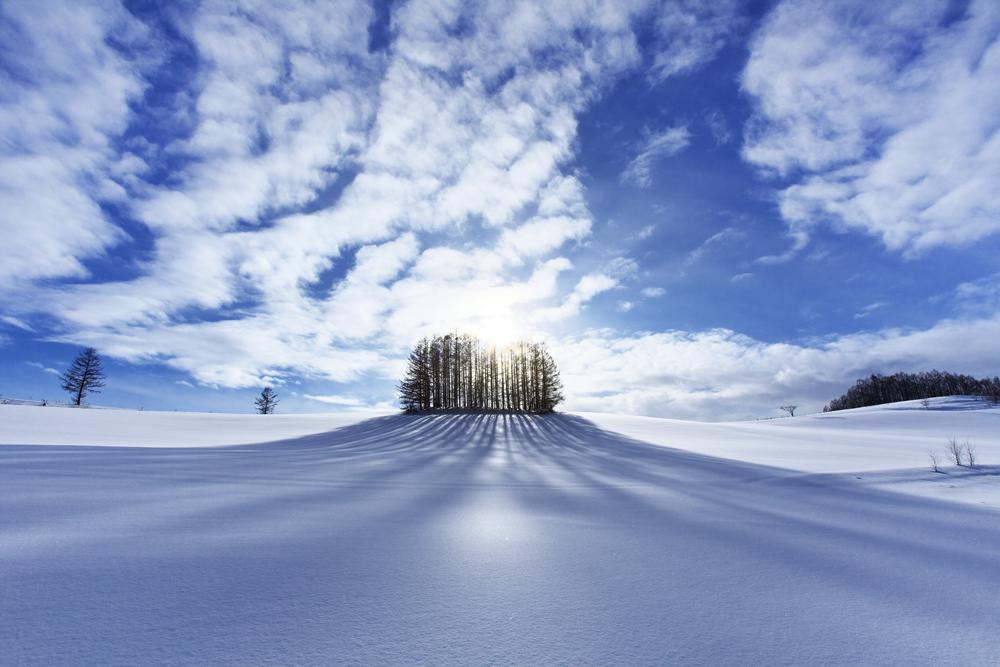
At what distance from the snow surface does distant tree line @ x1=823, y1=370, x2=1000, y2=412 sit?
85648 mm

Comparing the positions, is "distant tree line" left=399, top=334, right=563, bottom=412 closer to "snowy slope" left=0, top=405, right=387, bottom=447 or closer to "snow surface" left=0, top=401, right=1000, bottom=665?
"snowy slope" left=0, top=405, right=387, bottom=447

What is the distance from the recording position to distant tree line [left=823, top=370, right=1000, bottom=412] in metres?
70.6

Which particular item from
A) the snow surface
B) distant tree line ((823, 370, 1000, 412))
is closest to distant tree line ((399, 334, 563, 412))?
the snow surface

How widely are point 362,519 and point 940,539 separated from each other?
→ 456cm

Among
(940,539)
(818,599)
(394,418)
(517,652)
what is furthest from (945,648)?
(394,418)

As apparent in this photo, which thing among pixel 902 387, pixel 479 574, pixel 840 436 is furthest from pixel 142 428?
pixel 902 387

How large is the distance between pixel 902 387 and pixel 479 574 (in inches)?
4125

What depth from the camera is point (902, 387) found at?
7638 cm

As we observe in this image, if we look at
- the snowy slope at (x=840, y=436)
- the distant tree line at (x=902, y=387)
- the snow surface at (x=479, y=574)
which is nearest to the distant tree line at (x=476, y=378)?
the snowy slope at (x=840, y=436)

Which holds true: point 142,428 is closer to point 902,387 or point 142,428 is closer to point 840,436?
point 840,436

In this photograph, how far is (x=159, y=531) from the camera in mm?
2879

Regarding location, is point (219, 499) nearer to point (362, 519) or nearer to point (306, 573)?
point (362, 519)

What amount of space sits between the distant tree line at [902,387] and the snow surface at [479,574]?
281ft

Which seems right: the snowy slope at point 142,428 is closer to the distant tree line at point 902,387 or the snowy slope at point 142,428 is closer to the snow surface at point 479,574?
the snow surface at point 479,574
